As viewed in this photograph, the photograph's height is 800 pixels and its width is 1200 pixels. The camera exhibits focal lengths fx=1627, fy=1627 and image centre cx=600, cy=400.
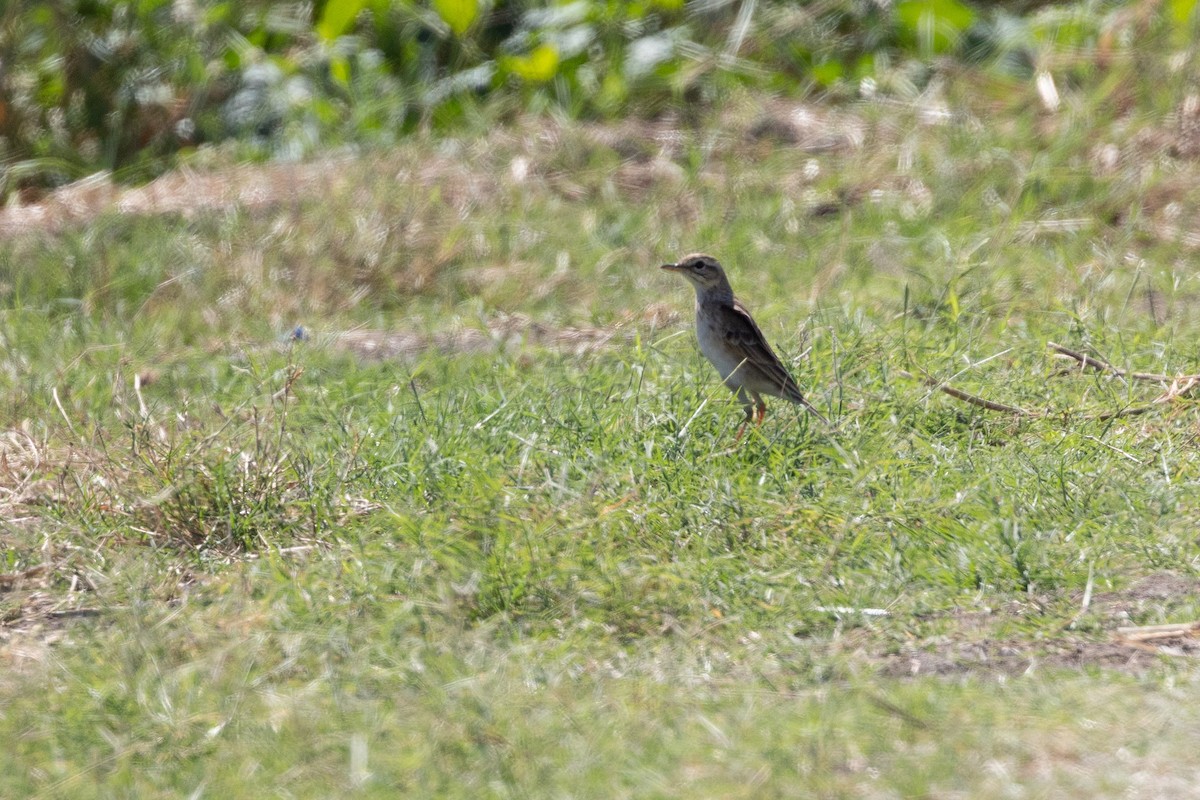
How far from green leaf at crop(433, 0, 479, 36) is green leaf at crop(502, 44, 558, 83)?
16.8 inches

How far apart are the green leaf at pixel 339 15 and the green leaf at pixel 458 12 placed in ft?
2.07

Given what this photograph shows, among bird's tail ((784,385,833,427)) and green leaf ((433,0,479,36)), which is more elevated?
green leaf ((433,0,479,36))

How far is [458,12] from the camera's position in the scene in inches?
476

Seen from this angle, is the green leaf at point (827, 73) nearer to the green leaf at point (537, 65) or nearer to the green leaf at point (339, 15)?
Result: the green leaf at point (537, 65)

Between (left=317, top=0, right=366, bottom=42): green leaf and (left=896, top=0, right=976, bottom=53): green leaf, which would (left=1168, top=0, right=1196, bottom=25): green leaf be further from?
(left=317, top=0, right=366, bottom=42): green leaf

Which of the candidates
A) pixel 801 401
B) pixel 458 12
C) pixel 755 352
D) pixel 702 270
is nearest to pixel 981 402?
pixel 801 401

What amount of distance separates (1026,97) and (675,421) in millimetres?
6085

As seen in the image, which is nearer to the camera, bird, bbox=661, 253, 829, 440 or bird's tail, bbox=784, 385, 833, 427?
bird's tail, bbox=784, 385, 833, 427

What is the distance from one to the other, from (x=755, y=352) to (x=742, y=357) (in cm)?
5

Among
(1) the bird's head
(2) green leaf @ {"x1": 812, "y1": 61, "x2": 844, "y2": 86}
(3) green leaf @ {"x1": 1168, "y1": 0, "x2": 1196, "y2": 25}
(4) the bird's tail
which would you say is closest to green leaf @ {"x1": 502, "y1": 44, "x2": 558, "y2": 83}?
(2) green leaf @ {"x1": 812, "y1": 61, "x2": 844, "y2": 86}

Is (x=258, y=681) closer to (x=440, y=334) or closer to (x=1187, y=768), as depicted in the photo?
(x=1187, y=768)

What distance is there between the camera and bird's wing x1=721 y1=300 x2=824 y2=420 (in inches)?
240

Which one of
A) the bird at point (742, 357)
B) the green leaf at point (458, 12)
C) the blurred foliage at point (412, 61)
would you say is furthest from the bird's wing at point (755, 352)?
the green leaf at point (458, 12)

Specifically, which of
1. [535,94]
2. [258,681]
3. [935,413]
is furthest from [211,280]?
[258,681]
